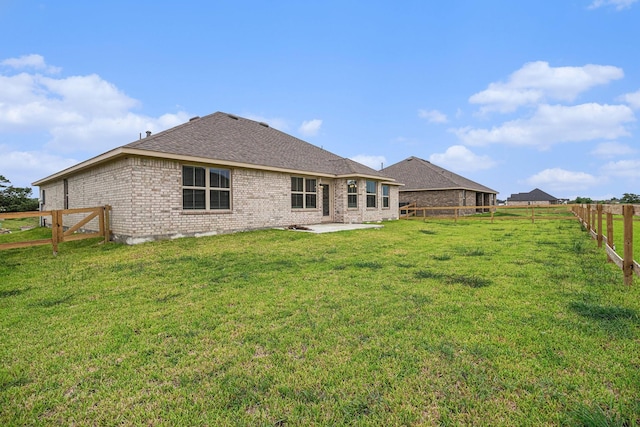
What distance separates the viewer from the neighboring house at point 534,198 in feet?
210

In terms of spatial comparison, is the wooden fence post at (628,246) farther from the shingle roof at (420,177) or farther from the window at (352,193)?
the shingle roof at (420,177)

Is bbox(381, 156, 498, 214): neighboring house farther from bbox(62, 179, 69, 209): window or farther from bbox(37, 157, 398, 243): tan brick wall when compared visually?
bbox(62, 179, 69, 209): window

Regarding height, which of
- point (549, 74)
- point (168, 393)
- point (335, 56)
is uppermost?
point (335, 56)

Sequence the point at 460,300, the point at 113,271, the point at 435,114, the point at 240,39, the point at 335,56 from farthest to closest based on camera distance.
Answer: the point at 435,114 < the point at 335,56 < the point at 240,39 < the point at 113,271 < the point at 460,300

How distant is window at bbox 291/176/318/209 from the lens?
14.5 metres

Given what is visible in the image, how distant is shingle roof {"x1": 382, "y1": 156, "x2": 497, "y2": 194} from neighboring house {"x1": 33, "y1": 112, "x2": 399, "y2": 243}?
1116cm

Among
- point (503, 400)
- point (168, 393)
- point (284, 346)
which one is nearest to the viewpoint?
point (503, 400)

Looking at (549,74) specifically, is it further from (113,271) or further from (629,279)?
(113,271)

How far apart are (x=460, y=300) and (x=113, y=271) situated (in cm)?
685

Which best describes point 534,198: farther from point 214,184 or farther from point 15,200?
point 15,200

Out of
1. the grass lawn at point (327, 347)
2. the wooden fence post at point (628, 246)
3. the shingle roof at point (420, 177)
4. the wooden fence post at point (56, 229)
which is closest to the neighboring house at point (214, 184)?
the wooden fence post at point (56, 229)

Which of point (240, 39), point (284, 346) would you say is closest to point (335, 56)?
point (240, 39)

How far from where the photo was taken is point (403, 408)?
1.90 meters

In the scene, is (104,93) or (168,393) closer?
Answer: (168,393)
